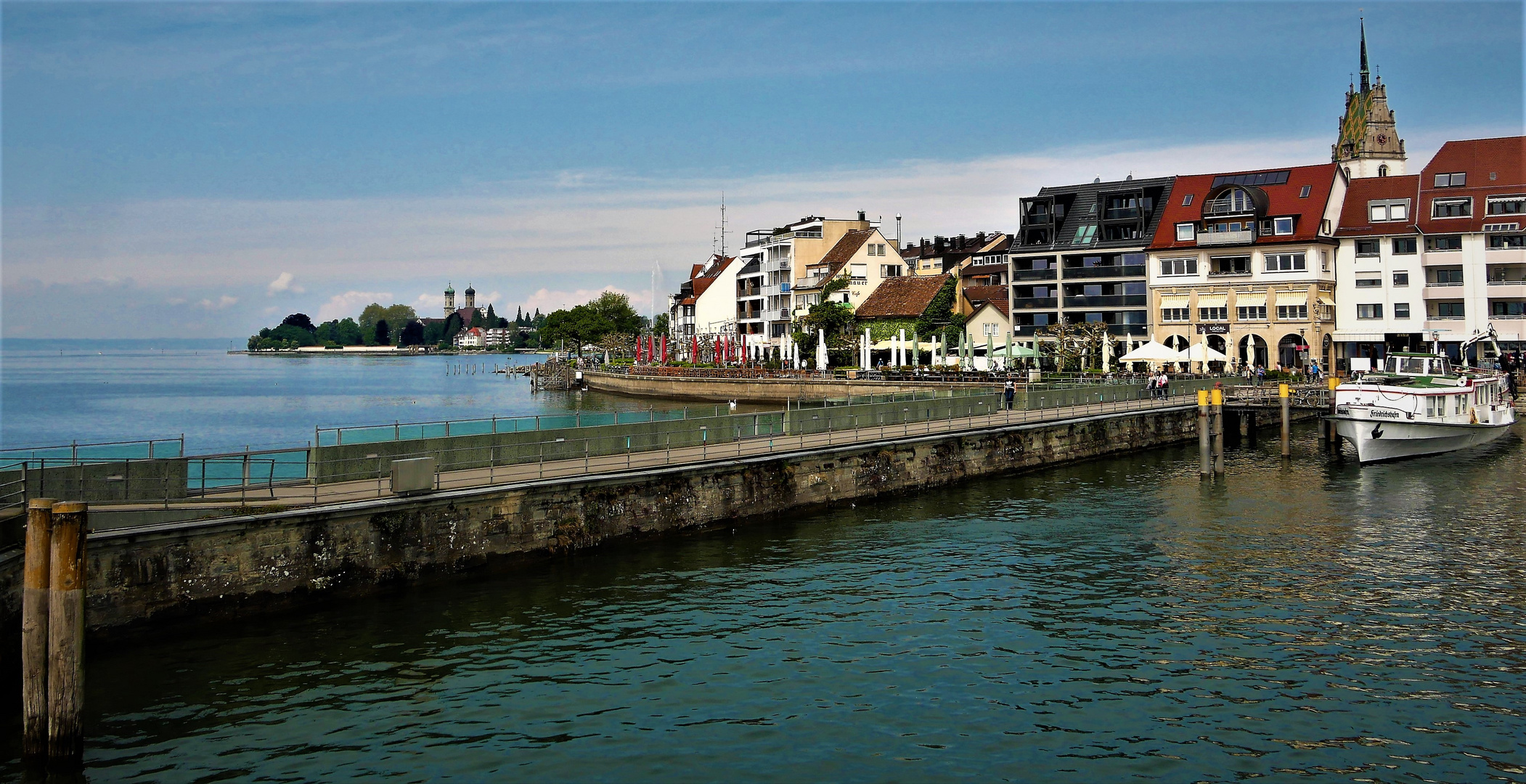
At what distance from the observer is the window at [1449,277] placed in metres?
81.4

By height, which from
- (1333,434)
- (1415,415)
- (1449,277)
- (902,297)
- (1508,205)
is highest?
(1508,205)

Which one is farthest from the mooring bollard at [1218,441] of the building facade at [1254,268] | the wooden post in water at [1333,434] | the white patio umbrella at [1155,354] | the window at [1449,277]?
the window at [1449,277]

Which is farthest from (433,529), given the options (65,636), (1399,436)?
(1399,436)

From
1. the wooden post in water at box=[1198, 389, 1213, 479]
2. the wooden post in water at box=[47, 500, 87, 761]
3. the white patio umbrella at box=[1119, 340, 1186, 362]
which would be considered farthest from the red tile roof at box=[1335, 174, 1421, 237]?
the wooden post in water at box=[47, 500, 87, 761]

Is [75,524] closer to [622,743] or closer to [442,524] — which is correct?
[622,743]

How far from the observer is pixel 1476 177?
83500 millimetres

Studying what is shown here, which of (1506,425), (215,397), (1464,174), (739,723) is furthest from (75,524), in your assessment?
(215,397)

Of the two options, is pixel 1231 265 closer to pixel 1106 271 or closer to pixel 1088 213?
pixel 1106 271

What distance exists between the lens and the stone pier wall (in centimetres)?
2306

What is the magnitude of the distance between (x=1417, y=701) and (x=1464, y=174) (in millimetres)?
80035

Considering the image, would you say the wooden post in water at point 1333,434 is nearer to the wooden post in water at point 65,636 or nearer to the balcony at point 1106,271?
the balcony at point 1106,271

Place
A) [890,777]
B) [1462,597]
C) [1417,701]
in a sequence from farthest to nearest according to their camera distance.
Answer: [1462,597] < [1417,701] < [890,777]

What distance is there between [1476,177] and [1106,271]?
27.5 metres

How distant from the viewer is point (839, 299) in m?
126
